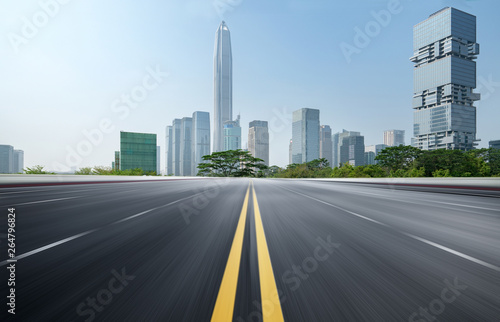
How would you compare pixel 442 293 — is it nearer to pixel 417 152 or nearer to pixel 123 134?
pixel 417 152

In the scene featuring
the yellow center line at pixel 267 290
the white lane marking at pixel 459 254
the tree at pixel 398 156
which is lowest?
the white lane marking at pixel 459 254

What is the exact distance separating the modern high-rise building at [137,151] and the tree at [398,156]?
8351 cm

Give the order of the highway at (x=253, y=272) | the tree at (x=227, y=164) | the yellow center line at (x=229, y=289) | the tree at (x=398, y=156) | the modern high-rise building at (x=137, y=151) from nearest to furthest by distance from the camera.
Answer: the yellow center line at (x=229, y=289)
the highway at (x=253, y=272)
the tree at (x=398, y=156)
the tree at (x=227, y=164)
the modern high-rise building at (x=137, y=151)

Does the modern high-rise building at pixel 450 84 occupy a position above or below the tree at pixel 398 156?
above

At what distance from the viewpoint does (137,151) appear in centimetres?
10975

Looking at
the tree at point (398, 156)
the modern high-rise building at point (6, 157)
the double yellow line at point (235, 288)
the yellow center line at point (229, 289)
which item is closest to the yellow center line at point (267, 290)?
the double yellow line at point (235, 288)

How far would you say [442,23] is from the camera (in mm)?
193375

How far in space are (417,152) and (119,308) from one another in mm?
80474

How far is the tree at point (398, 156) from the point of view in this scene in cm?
6919

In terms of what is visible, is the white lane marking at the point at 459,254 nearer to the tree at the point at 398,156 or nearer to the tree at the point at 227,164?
the tree at the point at 398,156

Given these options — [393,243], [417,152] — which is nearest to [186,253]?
[393,243]

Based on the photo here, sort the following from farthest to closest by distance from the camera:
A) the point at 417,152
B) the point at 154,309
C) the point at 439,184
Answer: the point at 417,152 < the point at 439,184 < the point at 154,309

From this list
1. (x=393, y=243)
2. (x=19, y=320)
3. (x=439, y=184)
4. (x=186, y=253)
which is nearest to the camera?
(x=19, y=320)

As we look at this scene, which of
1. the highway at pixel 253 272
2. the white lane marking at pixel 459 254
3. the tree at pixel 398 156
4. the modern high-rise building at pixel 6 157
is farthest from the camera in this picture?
the modern high-rise building at pixel 6 157
